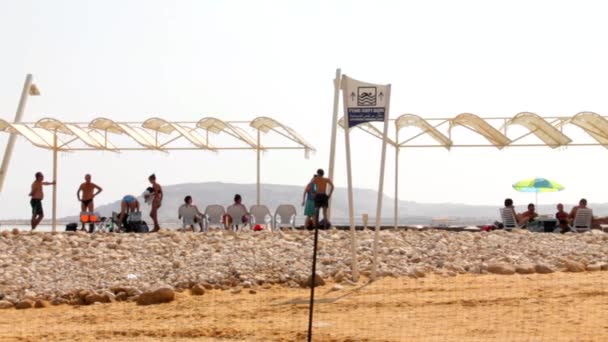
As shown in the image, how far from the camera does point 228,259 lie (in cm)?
1608

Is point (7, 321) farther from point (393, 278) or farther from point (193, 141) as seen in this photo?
point (193, 141)

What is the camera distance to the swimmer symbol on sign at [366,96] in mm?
13695

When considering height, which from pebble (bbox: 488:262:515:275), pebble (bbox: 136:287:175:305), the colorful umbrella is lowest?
pebble (bbox: 136:287:175:305)

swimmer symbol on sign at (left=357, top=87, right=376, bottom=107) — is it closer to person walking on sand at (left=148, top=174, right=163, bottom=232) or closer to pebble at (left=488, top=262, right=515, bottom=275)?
pebble at (left=488, top=262, right=515, bottom=275)

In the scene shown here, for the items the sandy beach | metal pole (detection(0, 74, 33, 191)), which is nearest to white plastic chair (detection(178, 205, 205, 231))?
the sandy beach

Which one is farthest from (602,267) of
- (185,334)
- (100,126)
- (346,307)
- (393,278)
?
(100,126)

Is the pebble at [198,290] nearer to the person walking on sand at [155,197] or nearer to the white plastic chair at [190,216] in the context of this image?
the person walking on sand at [155,197]

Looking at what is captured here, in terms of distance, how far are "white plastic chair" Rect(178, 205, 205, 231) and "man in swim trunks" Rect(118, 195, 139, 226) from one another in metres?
1.01

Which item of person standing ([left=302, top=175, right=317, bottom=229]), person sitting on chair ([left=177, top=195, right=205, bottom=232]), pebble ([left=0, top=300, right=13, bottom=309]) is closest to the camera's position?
pebble ([left=0, top=300, right=13, bottom=309])

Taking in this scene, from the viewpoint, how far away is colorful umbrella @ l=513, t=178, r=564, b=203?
28734 millimetres

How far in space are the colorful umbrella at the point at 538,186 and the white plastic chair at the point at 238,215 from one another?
9826mm

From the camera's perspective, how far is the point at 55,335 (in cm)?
1190

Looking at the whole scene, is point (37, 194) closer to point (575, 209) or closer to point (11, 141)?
point (11, 141)

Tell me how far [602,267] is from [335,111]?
559 cm
